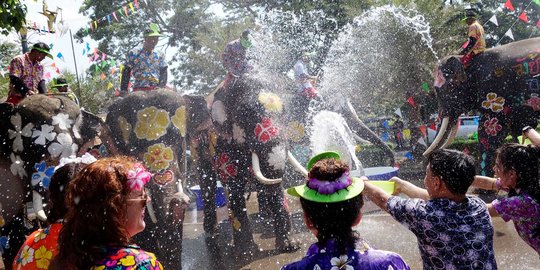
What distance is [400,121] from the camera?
15523 mm

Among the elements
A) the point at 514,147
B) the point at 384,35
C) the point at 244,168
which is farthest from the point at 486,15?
the point at 514,147

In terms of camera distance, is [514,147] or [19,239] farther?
[19,239]

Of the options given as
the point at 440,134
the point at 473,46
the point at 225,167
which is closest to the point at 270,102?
the point at 225,167

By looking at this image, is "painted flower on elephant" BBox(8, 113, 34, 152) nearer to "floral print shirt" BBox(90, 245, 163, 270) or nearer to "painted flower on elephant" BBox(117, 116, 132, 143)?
"painted flower on elephant" BBox(117, 116, 132, 143)

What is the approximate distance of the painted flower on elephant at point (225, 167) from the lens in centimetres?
602

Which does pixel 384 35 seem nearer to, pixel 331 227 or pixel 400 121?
pixel 400 121

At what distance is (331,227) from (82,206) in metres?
0.93

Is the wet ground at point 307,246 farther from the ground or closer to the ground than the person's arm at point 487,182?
closer to the ground

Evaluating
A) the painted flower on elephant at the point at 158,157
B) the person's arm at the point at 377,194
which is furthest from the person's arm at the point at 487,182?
the painted flower on elephant at the point at 158,157

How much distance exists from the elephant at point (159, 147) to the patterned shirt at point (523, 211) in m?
2.88

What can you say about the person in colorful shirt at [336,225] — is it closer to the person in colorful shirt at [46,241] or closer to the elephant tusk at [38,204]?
the person in colorful shirt at [46,241]

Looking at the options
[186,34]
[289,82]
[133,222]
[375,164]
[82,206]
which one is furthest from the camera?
[186,34]

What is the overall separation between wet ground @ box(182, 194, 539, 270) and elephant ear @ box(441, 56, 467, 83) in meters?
2.16

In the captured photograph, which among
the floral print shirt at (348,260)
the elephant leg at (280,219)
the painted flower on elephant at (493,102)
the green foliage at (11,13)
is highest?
the green foliage at (11,13)
